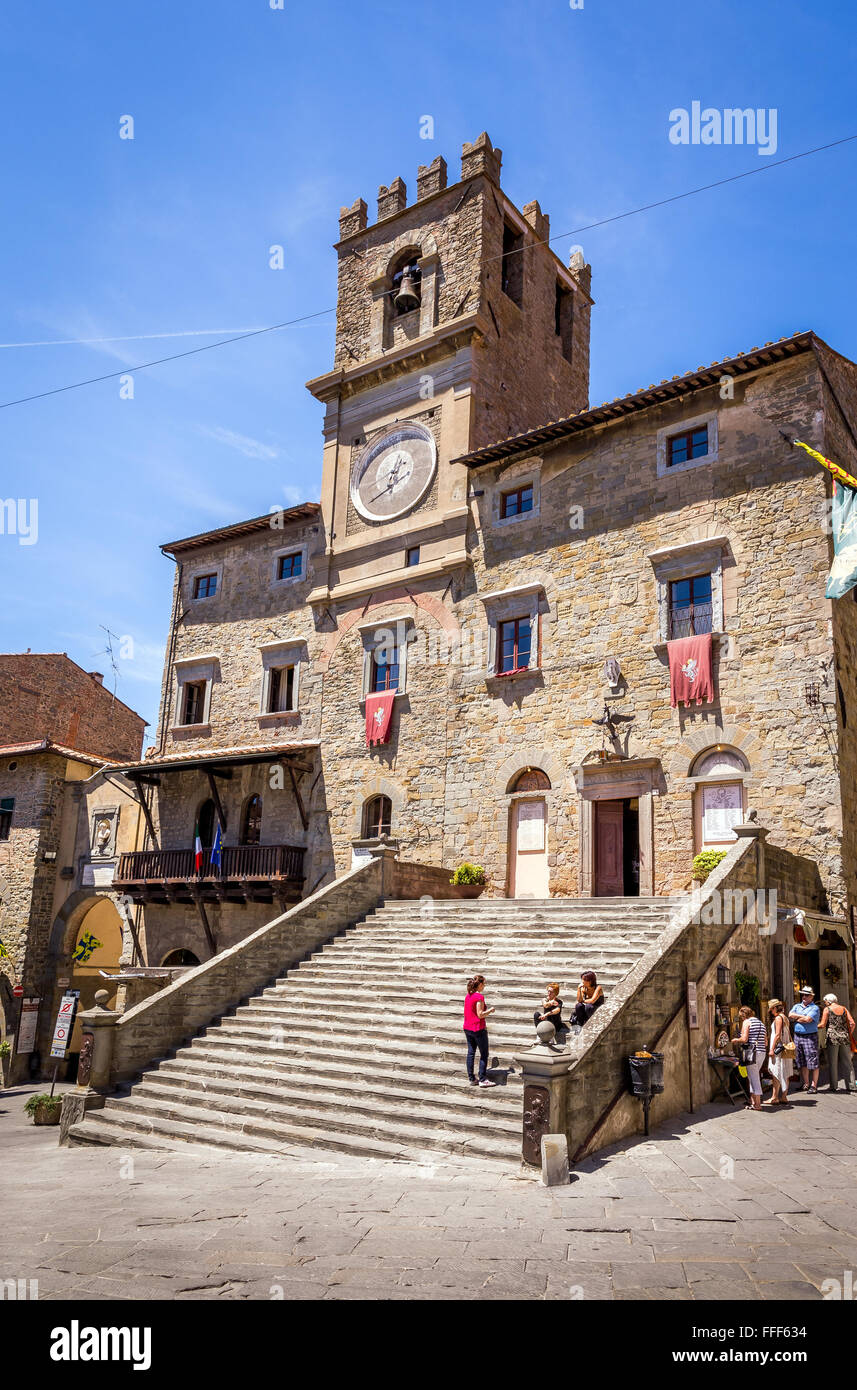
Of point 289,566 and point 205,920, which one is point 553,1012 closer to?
point 205,920

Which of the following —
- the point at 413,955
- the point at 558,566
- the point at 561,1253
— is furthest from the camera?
the point at 558,566

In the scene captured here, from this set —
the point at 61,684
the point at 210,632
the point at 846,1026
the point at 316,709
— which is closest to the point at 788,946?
the point at 846,1026

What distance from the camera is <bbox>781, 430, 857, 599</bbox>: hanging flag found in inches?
613

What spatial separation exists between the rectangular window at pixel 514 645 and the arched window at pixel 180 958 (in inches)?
457

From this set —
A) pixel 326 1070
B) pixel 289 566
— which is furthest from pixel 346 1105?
pixel 289 566

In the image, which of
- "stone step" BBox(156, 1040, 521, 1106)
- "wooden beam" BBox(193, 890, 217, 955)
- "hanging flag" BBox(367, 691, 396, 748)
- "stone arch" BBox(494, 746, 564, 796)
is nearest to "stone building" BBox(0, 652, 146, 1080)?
"wooden beam" BBox(193, 890, 217, 955)

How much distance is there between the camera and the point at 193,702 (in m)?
28.6

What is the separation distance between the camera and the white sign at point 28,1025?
83.9 ft

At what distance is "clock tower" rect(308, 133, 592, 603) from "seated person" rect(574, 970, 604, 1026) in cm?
1273

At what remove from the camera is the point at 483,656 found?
21828mm

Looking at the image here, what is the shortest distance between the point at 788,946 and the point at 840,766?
3741 millimetres

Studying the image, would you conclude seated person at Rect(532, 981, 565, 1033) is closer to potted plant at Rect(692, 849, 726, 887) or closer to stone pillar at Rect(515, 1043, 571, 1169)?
stone pillar at Rect(515, 1043, 571, 1169)

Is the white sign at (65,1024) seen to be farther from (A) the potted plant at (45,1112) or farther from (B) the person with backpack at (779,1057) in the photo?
(B) the person with backpack at (779,1057)
